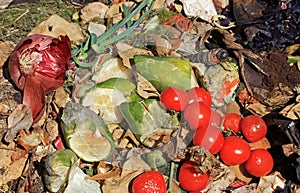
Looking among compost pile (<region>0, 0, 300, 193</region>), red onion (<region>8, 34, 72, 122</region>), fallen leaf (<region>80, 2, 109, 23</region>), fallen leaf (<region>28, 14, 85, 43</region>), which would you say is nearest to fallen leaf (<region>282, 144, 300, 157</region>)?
compost pile (<region>0, 0, 300, 193</region>)

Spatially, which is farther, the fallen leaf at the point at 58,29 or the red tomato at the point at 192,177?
the fallen leaf at the point at 58,29

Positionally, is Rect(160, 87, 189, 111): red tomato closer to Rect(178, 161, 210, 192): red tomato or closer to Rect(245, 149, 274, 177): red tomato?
Rect(178, 161, 210, 192): red tomato

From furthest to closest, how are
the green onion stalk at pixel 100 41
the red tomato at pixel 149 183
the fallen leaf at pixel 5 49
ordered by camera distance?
the fallen leaf at pixel 5 49 → the green onion stalk at pixel 100 41 → the red tomato at pixel 149 183

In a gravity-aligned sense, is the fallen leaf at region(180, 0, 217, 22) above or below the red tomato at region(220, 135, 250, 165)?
above

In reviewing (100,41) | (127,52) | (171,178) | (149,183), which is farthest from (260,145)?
(100,41)

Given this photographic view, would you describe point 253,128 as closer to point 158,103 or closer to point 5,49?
point 158,103

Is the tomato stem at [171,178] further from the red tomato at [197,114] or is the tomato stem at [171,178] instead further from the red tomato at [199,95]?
the red tomato at [199,95]

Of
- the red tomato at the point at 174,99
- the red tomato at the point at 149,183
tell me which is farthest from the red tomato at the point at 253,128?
the red tomato at the point at 149,183

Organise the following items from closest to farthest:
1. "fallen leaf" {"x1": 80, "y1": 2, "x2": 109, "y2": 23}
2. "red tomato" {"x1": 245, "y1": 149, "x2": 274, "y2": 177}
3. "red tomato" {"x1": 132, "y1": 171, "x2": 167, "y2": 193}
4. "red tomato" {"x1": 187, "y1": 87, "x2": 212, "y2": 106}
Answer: "red tomato" {"x1": 132, "y1": 171, "x2": 167, "y2": 193}, "red tomato" {"x1": 245, "y1": 149, "x2": 274, "y2": 177}, "red tomato" {"x1": 187, "y1": 87, "x2": 212, "y2": 106}, "fallen leaf" {"x1": 80, "y1": 2, "x2": 109, "y2": 23}
